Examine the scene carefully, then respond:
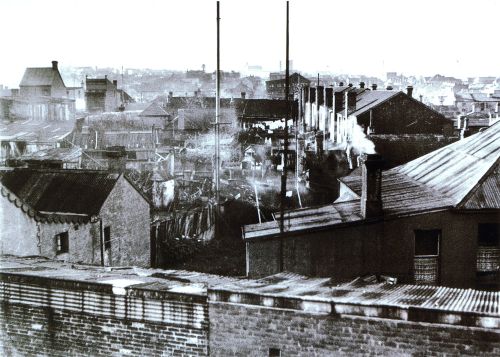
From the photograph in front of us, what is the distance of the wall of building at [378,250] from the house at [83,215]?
7799 millimetres

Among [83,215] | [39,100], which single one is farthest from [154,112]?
[83,215]

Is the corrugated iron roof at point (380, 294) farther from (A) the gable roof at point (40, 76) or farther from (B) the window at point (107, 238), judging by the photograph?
(A) the gable roof at point (40, 76)

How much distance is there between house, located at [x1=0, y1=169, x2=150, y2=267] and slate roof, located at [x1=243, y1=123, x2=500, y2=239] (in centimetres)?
740

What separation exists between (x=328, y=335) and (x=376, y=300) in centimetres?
89

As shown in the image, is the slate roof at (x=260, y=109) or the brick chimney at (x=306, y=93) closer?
the brick chimney at (x=306, y=93)

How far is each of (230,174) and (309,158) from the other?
631 centimetres

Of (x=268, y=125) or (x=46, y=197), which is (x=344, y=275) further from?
(x=268, y=125)

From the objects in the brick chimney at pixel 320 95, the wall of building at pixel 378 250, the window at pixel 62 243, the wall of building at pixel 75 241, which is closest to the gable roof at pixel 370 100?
the brick chimney at pixel 320 95

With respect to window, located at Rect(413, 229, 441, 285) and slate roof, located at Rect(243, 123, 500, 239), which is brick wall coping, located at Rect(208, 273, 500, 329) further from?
window, located at Rect(413, 229, 441, 285)

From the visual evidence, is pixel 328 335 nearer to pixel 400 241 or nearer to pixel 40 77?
pixel 400 241

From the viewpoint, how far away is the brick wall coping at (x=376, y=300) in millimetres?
7551

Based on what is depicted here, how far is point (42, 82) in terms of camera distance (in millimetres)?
69250

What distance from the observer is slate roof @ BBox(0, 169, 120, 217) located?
69.5 ft

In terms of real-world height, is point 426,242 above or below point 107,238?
above
